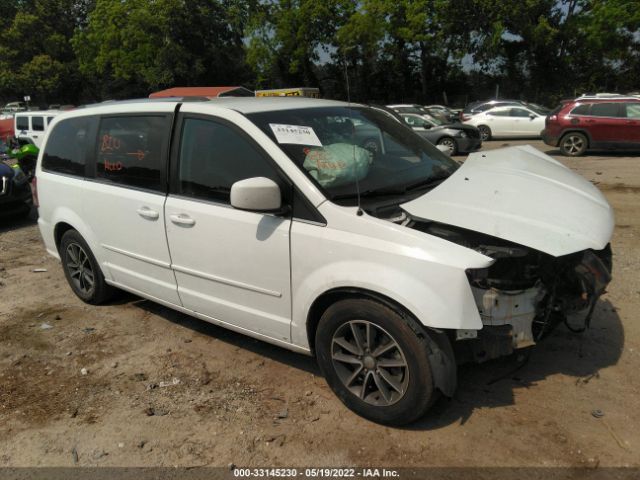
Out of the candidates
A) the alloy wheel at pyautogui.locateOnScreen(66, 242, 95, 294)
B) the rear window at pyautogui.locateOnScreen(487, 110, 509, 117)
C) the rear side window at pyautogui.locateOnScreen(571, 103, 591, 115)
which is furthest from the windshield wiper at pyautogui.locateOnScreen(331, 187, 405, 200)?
the rear window at pyautogui.locateOnScreen(487, 110, 509, 117)

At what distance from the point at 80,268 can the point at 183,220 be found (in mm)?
1884

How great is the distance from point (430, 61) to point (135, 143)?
41.3 m

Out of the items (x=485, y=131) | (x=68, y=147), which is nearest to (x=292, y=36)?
(x=485, y=131)

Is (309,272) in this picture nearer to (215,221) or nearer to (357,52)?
(215,221)

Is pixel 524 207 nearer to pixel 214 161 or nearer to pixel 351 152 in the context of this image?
pixel 351 152

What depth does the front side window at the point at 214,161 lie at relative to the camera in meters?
3.26

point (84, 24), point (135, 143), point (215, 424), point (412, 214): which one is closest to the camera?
point (412, 214)

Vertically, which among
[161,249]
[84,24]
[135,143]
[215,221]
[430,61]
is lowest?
[161,249]

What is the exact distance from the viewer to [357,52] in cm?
4019

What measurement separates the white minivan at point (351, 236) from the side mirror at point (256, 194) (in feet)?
0.03

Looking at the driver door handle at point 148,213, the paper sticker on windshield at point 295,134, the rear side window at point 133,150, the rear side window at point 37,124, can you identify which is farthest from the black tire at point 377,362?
the rear side window at point 37,124

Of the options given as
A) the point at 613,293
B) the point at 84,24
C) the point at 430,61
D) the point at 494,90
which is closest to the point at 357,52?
the point at 430,61

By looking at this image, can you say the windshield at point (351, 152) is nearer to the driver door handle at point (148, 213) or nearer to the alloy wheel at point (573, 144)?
the driver door handle at point (148, 213)

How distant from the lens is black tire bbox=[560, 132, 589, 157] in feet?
45.8
